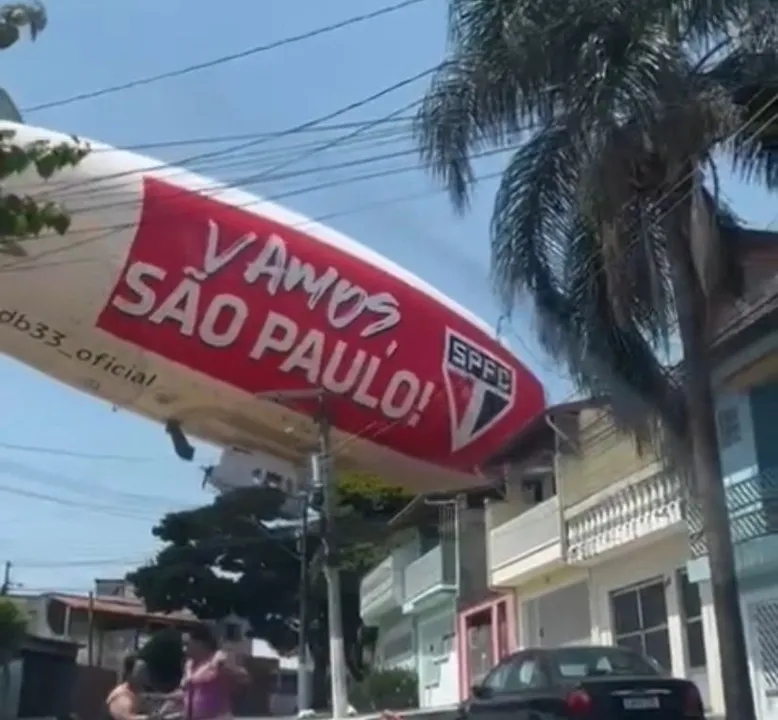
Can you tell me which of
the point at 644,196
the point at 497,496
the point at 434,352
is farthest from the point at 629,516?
the point at 497,496

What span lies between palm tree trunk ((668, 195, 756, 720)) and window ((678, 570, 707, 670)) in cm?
581

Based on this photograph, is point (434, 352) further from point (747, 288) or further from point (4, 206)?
point (4, 206)

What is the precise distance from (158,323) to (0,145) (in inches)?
485

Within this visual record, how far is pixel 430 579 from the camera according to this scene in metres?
36.1

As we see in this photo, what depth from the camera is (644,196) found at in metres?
15.6

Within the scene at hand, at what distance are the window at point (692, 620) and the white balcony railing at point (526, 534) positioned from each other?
3.79 metres

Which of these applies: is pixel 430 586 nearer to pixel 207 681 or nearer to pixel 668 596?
pixel 668 596

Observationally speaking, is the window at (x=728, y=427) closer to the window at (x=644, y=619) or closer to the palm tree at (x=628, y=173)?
the palm tree at (x=628, y=173)

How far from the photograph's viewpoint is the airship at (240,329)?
18359 mm

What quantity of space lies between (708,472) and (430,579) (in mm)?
21542

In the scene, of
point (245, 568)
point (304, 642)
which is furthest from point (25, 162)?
point (245, 568)

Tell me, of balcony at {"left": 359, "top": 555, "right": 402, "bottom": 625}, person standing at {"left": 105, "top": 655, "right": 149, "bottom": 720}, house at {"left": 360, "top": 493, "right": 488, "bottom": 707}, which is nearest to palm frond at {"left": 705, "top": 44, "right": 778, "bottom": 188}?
person standing at {"left": 105, "top": 655, "right": 149, "bottom": 720}

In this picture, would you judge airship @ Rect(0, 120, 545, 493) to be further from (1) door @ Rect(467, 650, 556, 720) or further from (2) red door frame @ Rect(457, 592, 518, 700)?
(2) red door frame @ Rect(457, 592, 518, 700)

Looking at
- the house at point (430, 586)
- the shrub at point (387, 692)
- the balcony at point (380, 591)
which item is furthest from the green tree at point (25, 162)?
the balcony at point (380, 591)
